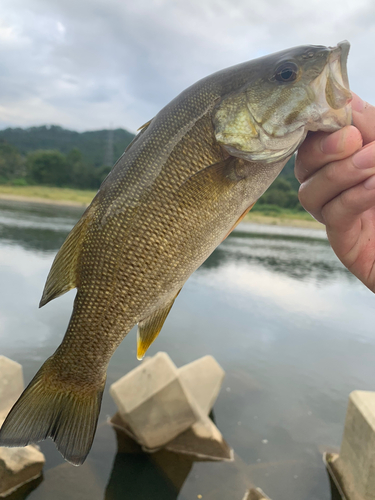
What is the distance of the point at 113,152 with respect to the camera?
7788cm

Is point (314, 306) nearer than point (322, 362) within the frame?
No

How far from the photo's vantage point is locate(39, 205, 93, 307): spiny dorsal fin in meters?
1.76

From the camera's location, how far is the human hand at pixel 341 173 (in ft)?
5.13

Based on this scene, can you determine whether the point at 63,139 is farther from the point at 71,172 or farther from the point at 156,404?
the point at 156,404

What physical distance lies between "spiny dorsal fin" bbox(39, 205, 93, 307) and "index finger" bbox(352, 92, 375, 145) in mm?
1351

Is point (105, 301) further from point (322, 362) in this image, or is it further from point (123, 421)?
point (322, 362)

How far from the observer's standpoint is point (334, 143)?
1.55 meters

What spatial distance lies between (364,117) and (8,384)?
435 centimetres

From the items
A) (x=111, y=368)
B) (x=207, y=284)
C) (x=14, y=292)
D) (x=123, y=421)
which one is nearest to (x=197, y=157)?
(x=123, y=421)

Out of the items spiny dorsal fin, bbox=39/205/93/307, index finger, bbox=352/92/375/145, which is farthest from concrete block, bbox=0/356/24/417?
index finger, bbox=352/92/375/145

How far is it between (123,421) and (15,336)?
338cm

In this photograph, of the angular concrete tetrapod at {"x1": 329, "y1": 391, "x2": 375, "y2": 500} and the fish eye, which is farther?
the angular concrete tetrapod at {"x1": 329, "y1": 391, "x2": 375, "y2": 500}

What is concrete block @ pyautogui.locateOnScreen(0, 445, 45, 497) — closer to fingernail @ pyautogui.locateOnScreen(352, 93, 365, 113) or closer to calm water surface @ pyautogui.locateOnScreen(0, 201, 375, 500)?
calm water surface @ pyautogui.locateOnScreen(0, 201, 375, 500)

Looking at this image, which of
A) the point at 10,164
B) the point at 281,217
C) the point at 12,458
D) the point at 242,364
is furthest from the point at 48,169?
the point at 12,458
